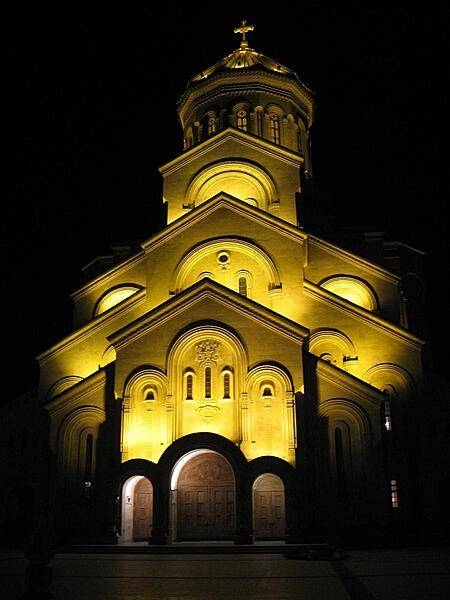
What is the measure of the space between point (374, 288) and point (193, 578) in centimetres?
1843

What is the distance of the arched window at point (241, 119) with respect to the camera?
116 feet

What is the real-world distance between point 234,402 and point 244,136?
1434 centimetres

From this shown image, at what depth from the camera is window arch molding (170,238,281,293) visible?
91.9 feet

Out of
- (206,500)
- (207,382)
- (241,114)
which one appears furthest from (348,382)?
(241,114)

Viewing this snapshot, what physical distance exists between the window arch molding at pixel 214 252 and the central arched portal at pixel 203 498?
777cm

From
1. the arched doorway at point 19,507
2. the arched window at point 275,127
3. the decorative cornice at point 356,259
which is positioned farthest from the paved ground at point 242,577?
the arched window at point 275,127

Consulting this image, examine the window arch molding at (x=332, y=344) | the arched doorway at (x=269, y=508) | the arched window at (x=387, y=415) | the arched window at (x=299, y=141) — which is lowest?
the arched doorway at (x=269, y=508)

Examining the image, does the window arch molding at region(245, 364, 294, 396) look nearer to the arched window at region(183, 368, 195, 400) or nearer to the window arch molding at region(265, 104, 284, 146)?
the arched window at region(183, 368, 195, 400)

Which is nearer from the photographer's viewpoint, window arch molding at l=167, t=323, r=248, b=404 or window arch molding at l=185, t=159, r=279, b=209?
window arch molding at l=167, t=323, r=248, b=404

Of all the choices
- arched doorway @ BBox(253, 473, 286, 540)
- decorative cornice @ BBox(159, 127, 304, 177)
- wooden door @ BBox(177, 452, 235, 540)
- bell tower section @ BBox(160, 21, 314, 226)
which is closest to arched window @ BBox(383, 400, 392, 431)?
arched doorway @ BBox(253, 473, 286, 540)

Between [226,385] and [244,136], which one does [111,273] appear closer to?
[244,136]

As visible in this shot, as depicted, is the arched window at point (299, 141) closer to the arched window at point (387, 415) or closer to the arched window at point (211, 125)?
the arched window at point (211, 125)

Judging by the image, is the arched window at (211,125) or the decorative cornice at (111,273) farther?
the arched window at (211,125)

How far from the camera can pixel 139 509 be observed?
24.4 metres
